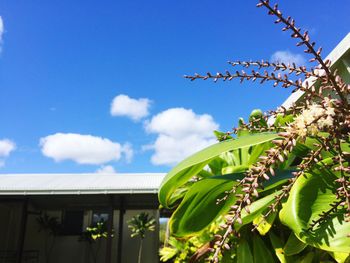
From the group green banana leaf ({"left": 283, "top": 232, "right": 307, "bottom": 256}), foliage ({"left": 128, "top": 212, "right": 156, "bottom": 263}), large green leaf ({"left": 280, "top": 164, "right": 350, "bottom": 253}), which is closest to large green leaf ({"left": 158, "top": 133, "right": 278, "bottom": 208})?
large green leaf ({"left": 280, "top": 164, "right": 350, "bottom": 253})

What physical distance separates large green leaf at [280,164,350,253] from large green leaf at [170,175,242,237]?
0.63 ft

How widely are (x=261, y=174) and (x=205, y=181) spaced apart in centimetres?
39

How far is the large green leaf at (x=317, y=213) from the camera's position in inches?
25.4

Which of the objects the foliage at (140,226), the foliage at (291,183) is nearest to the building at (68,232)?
the foliage at (140,226)

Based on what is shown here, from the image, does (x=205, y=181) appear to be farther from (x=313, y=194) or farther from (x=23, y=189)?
(x=23, y=189)

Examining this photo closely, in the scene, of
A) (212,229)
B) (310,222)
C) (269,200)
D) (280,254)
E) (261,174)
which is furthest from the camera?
(212,229)

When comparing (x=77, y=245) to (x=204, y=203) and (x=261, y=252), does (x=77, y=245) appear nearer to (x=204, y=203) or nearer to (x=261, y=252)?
(x=261, y=252)

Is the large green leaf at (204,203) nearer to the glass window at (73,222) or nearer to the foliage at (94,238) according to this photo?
the foliage at (94,238)

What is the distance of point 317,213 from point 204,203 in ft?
0.94

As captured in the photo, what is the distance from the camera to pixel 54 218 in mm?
19188

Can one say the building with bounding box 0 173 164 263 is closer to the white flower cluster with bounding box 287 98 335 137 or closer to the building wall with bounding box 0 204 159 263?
the building wall with bounding box 0 204 159 263

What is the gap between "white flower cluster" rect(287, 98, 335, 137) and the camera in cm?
58

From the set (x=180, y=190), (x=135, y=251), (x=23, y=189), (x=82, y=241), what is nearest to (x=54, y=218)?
(x=82, y=241)

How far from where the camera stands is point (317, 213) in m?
0.72
